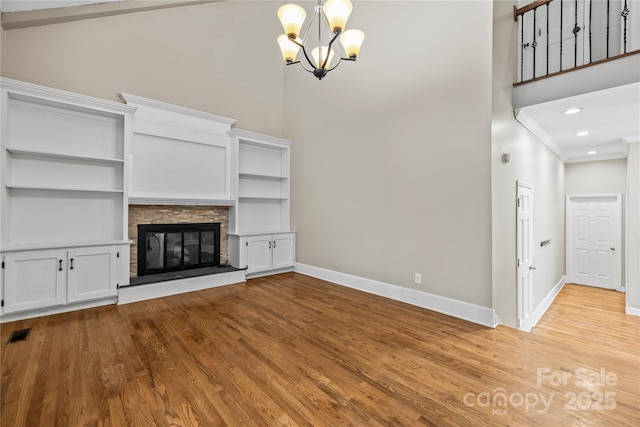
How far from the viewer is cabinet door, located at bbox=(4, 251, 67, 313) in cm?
313

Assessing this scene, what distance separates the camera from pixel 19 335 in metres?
2.86

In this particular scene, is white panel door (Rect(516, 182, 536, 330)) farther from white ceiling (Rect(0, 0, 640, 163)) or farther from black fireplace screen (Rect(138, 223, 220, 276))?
black fireplace screen (Rect(138, 223, 220, 276))

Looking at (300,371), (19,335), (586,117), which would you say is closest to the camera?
(300,371)

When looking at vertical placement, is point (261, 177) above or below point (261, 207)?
above

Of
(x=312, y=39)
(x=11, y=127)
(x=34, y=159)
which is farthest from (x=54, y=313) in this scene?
(x=312, y=39)

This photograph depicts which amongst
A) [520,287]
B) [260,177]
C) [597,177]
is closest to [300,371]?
[520,287]

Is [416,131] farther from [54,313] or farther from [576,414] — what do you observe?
[54,313]

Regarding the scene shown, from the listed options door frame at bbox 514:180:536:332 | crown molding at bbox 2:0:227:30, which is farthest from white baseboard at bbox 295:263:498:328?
crown molding at bbox 2:0:227:30

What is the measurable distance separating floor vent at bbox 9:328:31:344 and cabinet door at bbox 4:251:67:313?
0.37 m

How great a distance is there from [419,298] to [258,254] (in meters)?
2.91

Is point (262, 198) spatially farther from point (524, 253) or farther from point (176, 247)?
point (524, 253)

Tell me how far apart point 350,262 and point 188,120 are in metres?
3.59

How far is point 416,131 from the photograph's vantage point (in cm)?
380

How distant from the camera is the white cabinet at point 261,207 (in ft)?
16.9
